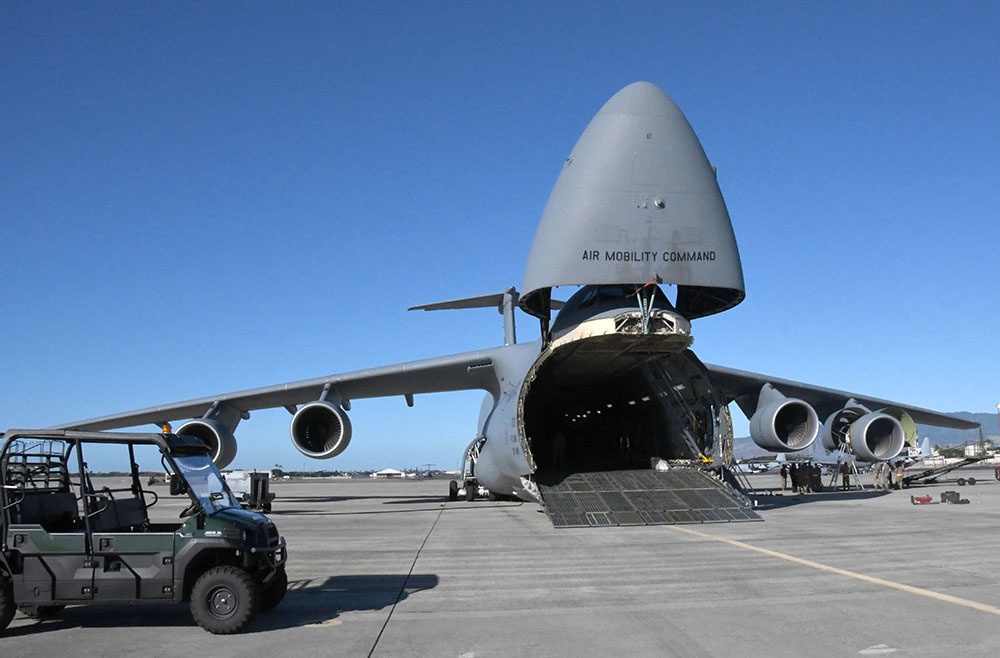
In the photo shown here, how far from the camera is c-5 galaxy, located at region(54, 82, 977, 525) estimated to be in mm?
13266

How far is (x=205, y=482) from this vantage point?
6.57m

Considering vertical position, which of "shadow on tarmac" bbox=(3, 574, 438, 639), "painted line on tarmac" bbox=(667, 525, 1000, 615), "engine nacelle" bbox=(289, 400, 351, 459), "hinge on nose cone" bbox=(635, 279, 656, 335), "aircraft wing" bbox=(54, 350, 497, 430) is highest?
"hinge on nose cone" bbox=(635, 279, 656, 335)

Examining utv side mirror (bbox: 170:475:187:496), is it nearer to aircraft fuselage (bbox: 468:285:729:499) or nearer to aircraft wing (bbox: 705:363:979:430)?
aircraft fuselage (bbox: 468:285:729:499)

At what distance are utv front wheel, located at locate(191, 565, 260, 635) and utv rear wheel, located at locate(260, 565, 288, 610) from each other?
1.80ft

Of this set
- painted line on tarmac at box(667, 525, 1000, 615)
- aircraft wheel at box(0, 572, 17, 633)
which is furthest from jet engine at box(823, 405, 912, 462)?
aircraft wheel at box(0, 572, 17, 633)

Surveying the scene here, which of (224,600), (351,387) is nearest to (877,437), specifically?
(351,387)

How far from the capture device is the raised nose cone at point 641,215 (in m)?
13.2

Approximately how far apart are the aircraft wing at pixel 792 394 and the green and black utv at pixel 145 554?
14.0 metres

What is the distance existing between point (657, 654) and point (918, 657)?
5.02 ft

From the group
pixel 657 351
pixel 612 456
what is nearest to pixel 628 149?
pixel 657 351

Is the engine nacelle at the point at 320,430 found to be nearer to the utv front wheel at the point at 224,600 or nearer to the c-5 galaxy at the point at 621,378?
the c-5 galaxy at the point at 621,378

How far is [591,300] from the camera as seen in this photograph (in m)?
14.9

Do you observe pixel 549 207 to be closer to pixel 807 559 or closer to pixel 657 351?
pixel 657 351

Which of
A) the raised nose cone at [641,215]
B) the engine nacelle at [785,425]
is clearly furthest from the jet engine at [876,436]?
the raised nose cone at [641,215]
